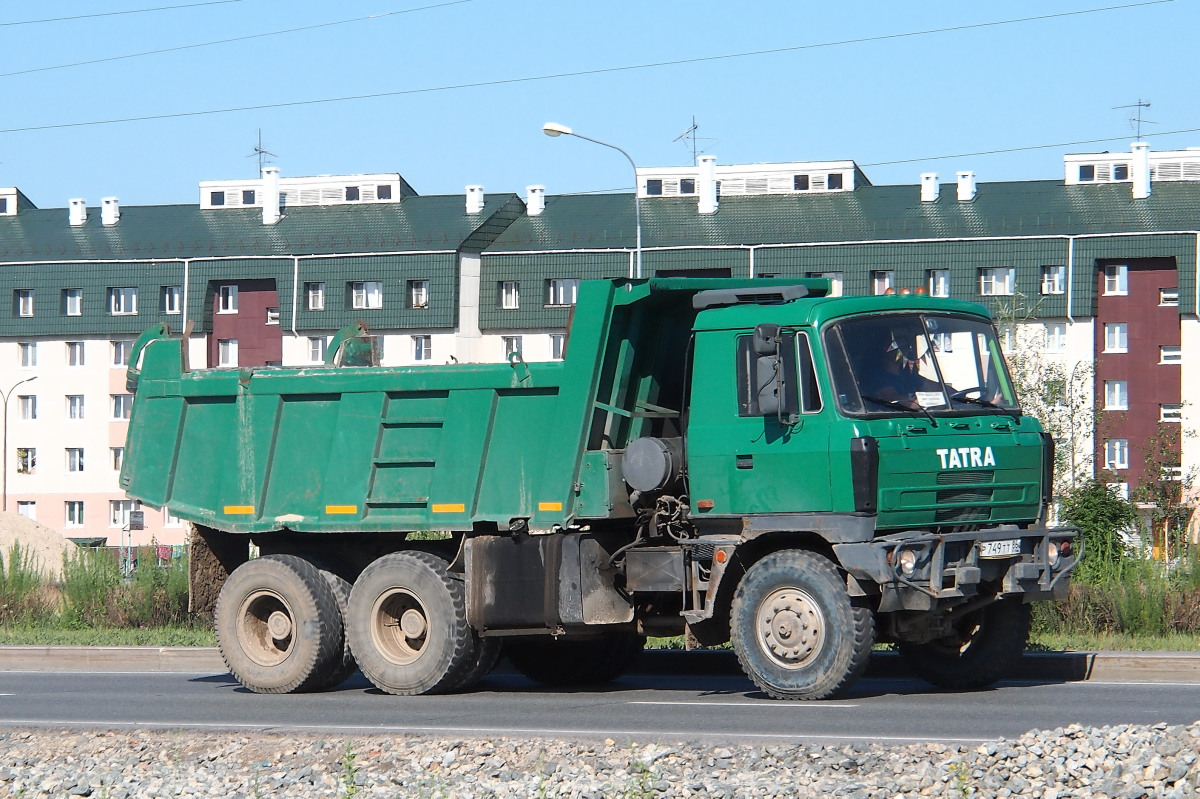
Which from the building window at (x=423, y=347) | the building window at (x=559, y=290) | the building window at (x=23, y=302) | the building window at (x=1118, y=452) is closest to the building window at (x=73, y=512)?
the building window at (x=23, y=302)

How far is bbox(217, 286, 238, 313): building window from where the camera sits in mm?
76875

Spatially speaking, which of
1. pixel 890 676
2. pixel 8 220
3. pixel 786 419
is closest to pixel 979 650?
pixel 890 676

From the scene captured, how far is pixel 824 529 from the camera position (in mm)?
12375

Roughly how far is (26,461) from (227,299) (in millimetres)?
11997

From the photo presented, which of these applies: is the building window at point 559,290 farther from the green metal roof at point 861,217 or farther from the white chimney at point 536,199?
the white chimney at point 536,199

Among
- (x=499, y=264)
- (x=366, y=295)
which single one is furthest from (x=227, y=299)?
(x=499, y=264)

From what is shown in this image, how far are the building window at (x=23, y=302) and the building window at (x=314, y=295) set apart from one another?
537 inches

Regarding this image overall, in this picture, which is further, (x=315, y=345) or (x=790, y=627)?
(x=315, y=345)

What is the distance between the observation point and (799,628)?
40.5ft

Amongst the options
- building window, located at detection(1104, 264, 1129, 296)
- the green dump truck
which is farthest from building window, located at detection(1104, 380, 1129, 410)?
the green dump truck

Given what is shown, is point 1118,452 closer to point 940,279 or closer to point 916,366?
point 940,279

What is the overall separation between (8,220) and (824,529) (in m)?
76.6

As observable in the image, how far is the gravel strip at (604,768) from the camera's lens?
317 inches

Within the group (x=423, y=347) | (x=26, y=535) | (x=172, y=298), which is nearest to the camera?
(x=26, y=535)
